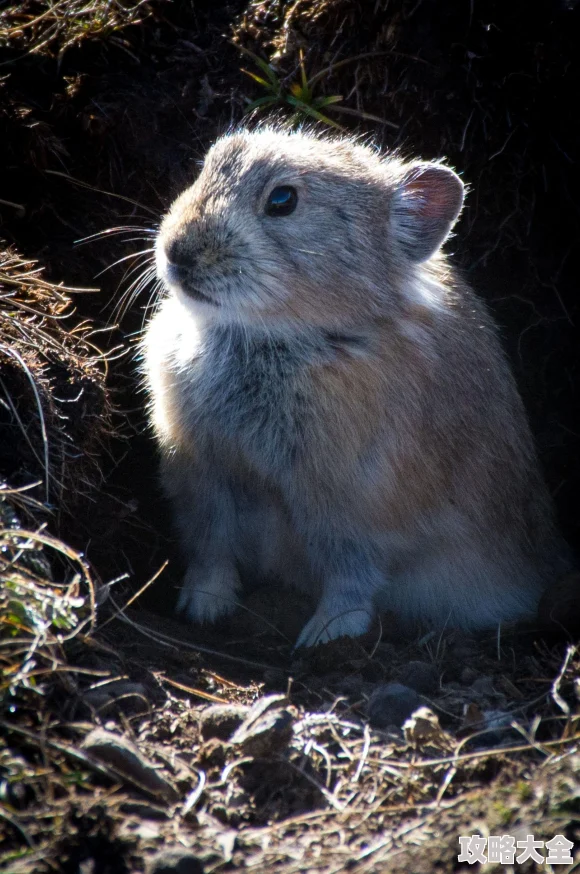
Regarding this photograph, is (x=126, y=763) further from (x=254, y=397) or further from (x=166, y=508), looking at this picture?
(x=166, y=508)

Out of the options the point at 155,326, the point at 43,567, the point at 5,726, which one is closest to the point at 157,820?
the point at 5,726

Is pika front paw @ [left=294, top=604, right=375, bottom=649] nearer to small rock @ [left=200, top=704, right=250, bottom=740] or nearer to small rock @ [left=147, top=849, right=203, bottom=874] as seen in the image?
small rock @ [left=200, top=704, right=250, bottom=740]

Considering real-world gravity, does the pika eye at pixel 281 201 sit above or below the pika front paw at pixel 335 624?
above

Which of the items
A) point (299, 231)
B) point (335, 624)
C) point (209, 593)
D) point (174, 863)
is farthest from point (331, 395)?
point (174, 863)

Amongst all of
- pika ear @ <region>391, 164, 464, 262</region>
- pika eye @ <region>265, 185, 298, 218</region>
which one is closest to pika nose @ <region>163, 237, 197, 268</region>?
pika eye @ <region>265, 185, 298, 218</region>

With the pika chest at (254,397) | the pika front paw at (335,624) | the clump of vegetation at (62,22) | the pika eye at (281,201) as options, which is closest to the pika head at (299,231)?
the pika eye at (281,201)

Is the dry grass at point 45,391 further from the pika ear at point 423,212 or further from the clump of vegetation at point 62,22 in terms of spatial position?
the pika ear at point 423,212
